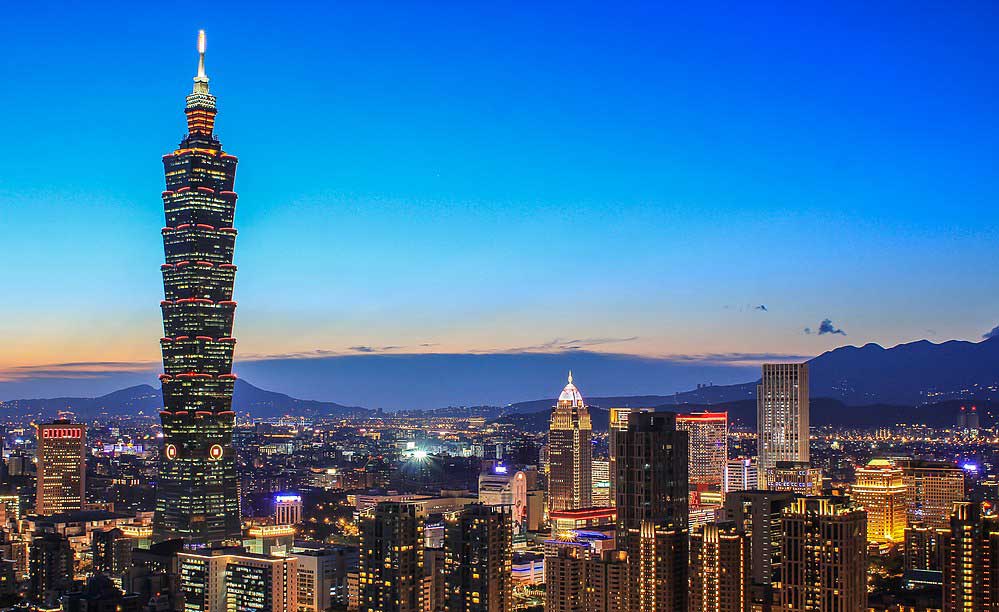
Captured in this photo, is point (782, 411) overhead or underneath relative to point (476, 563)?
overhead

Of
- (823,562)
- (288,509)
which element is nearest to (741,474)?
(288,509)

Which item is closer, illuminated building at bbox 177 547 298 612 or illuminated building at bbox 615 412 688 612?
illuminated building at bbox 615 412 688 612

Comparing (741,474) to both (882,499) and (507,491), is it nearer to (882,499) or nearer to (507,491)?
(507,491)

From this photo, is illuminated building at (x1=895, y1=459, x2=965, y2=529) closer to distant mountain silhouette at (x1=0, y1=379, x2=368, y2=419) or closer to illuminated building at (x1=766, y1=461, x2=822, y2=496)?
illuminated building at (x1=766, y1=461, x2=822, y2=496)

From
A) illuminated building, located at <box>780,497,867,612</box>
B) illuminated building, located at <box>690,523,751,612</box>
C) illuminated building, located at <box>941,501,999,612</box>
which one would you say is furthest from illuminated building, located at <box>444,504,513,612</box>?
illuminated building, located at <box>941,501,999,612</box>

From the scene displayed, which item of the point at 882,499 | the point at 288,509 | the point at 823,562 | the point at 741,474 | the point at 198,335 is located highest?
the point at 198,335

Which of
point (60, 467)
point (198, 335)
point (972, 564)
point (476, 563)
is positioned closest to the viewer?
point (972, 564)

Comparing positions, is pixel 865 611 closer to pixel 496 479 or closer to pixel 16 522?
pixel 496 479
